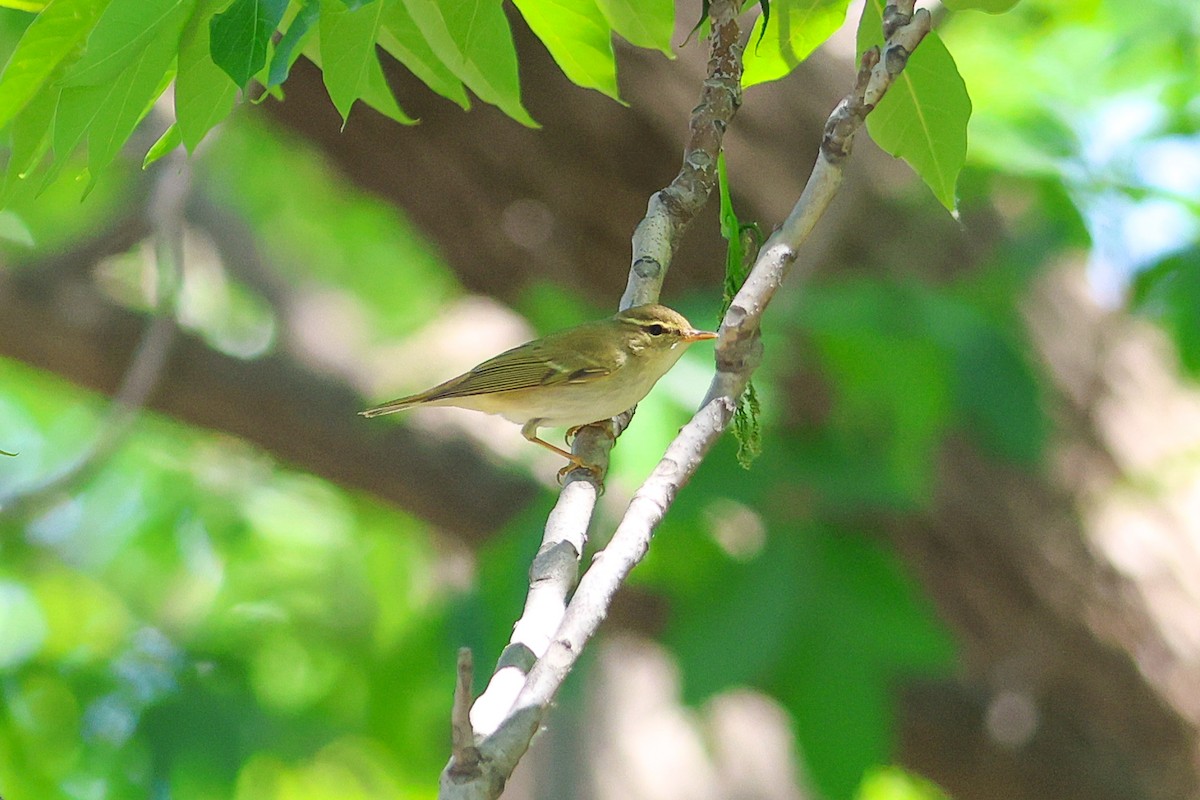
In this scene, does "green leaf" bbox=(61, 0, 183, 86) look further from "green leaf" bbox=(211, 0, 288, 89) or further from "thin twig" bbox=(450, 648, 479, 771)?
"thin twig" bbox=(450, 648, 479, 771)

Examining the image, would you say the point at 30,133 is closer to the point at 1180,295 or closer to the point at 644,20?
the point at 644,20

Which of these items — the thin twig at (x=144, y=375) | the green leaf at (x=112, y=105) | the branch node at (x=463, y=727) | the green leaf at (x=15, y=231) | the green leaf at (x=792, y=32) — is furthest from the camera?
the green leaf at (x=15, y=231)

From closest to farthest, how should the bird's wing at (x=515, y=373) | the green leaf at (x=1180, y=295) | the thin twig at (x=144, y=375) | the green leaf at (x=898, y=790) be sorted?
the bird's wing at (x=515, y=373) → the thin twig at (x=144, y=375) → the green leaf at (x=1180, y=295) → the green leaf at (x=898, y=790)

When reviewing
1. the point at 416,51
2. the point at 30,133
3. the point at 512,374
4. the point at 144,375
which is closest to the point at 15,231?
the point at 144,375

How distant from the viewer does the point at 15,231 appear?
8273 mm

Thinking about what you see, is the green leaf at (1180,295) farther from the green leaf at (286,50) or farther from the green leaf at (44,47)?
the green leaf at (44,47)

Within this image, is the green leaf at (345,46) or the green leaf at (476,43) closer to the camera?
the green leaf at (345,46)

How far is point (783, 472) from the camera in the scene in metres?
4.49

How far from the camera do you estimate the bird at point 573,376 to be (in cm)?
362

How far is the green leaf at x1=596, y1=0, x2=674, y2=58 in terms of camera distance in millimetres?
2028

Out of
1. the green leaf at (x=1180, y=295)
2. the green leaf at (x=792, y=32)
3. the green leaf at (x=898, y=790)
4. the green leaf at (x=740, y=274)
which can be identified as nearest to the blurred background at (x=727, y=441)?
the green leaf at (x=1180, y=295)

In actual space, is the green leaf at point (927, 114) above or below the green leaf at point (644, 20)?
above

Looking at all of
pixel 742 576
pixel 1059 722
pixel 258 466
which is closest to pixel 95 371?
pixel 258 466

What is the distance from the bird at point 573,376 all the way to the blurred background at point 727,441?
2.07 feet
